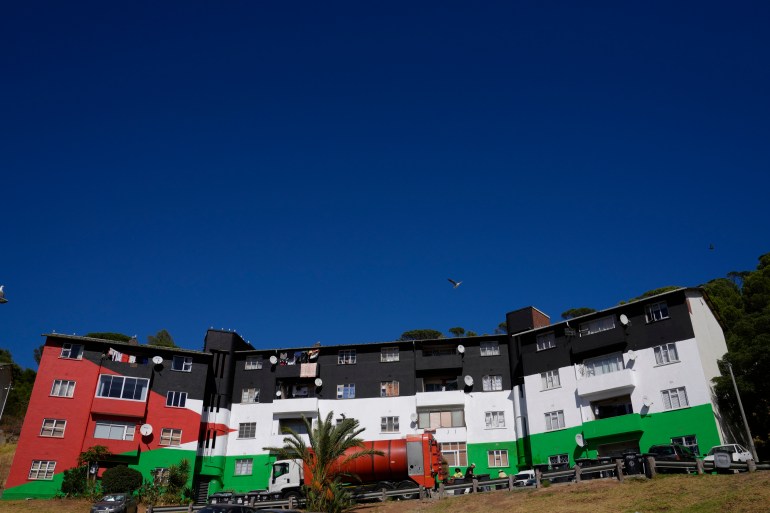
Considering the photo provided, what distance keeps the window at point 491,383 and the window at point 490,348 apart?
2288 mm

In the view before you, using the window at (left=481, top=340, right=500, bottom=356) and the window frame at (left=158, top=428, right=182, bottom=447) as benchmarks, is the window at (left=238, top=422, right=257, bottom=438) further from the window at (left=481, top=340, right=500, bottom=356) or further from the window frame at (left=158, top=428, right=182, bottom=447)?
the window at (left=481, top=340, right=500, bottom=356)

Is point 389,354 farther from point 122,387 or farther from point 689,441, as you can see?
point 689,441

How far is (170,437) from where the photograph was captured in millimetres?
56719

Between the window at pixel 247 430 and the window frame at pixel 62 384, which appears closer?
the window frame at pixel 62 384

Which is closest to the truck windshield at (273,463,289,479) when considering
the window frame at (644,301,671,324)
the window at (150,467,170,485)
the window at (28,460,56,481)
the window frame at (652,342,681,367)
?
the window at (150,467,170,485)

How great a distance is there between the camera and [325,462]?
37.4m

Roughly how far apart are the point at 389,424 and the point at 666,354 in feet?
82.7

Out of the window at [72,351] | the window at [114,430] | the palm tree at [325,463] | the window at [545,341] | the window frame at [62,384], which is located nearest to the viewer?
the palm tree at [325,463]

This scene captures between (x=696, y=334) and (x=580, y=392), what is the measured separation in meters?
10.2

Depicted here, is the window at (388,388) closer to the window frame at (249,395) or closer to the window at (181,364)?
the window frame at (249,395)

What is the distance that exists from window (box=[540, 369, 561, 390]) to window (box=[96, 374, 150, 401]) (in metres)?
35.3

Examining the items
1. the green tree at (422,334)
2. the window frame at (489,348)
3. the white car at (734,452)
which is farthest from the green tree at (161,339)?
the white car at (734,452)

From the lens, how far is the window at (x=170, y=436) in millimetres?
56312

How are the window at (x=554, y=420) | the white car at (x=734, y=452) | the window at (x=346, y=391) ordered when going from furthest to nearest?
1. the window at (x=346, y=391)
2. the window at (x=554, y=420)
3. the white car at (x=734, y=452)
